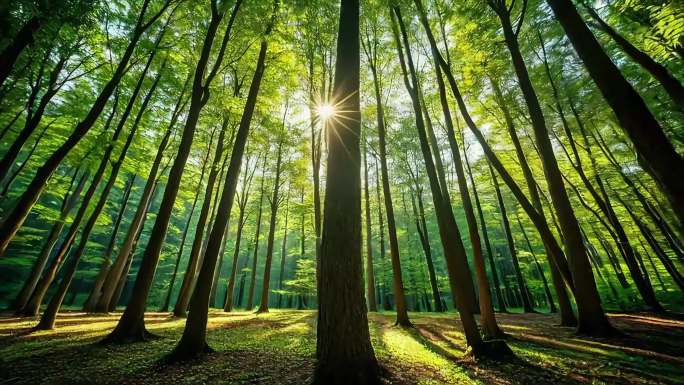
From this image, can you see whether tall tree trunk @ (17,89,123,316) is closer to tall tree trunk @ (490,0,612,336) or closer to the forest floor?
the forest floor

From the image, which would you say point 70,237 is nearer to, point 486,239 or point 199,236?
point 199,236

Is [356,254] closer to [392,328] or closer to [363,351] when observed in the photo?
[363,351]

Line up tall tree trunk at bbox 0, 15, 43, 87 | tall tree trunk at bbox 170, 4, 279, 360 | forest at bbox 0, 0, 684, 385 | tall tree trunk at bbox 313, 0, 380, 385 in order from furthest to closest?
tall tree trunk at bbox 170, 4, 279, 360 < tall tree trunk at bbox 0, 15, 43, 87 < forest at bbox 0, 0, 684, 385 < tall tree trunk at bbox 313, 0, 380, 385

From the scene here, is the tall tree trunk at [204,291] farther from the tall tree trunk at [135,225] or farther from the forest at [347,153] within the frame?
the tall tree trunk at [135,225]

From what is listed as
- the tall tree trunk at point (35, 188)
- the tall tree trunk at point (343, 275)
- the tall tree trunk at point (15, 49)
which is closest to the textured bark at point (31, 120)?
the tall tree trunk at point (35, 188)

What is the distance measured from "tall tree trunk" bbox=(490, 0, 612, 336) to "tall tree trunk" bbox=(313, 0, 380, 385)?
7.00 meters

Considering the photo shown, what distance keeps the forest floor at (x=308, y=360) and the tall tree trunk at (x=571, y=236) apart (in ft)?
1.71

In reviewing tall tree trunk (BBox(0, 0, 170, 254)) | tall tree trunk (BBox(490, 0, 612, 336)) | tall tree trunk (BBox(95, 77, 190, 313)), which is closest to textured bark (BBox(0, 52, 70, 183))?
tall tree trunk (BBox(0, 0, 170, 254))

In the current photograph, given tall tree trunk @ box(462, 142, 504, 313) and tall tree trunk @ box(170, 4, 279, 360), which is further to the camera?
tall tree trunk @ box(462, 142, 504, 313)

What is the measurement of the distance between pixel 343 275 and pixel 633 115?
3.77m

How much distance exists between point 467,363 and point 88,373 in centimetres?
699

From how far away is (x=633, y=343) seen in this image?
20.1 feet

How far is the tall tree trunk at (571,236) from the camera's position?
7.04 metres

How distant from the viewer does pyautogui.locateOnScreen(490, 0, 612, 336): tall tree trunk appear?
704 centimetres
